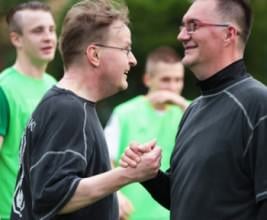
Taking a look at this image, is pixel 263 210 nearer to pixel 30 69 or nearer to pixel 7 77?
pixel 7 77

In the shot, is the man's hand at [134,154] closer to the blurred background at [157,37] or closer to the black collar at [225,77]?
the black collar at [225,77]

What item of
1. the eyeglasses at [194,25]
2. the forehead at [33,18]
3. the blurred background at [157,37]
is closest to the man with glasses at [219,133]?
the eyeglasses at [194,25]

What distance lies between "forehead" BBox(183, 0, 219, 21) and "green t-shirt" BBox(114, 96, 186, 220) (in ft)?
13.6

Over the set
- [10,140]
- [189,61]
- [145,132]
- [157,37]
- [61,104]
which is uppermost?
[189,61]

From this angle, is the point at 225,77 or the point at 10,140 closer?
the point at 225,77

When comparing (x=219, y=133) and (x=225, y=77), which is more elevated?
(x=225, y=77)

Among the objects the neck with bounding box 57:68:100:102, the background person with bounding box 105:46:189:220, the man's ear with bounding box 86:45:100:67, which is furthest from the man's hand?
the background person with bounding box 105:46:189:220

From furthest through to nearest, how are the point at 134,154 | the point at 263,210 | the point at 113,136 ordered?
the point at 113,136, the point at 134,154, the point at 263,210

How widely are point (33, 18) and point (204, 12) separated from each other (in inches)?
131

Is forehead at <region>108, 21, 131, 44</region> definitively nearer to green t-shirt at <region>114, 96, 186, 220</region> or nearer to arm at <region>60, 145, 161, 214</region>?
arm at <region>60, 145, 161, 214</region>

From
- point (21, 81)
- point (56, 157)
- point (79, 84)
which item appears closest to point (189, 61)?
point (79, 84)

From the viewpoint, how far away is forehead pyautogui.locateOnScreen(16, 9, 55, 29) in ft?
28.6

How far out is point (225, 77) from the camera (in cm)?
550

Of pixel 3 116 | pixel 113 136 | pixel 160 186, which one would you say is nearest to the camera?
pixel 160 186
